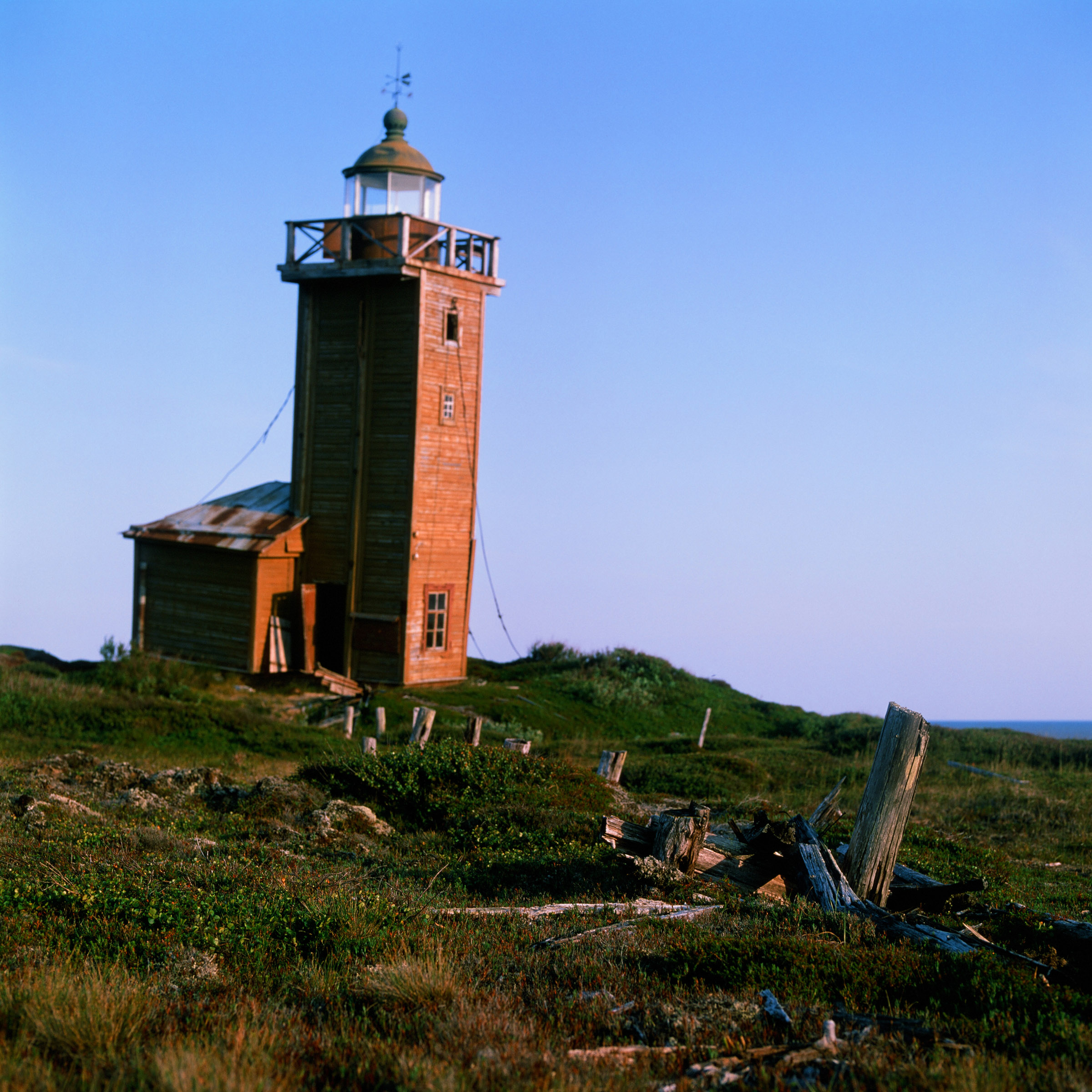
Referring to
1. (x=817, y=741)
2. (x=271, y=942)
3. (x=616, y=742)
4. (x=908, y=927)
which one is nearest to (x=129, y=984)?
(x=271, y=942)

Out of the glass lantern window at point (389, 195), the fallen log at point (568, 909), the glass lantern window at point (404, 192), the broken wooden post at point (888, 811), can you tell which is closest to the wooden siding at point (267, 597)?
the glass lantern window at point (389, 195)

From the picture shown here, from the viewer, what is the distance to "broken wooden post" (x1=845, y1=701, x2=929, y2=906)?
367 inches

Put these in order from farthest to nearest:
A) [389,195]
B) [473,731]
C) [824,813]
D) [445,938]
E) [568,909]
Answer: [389,195]
[473,731]
[824,813]
[568,909]
[445,938]

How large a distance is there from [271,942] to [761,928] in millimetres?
3576

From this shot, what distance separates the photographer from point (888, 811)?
9344 millimetres

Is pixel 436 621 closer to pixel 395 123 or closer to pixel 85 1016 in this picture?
pixel 395 123

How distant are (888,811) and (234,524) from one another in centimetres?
2215

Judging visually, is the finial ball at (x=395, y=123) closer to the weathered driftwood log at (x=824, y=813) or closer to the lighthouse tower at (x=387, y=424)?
the lighthouse tower at (x=387, y=424)

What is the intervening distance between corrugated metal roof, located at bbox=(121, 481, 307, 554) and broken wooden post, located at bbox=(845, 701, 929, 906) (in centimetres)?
1966

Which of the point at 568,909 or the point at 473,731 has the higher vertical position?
the point at 473,731

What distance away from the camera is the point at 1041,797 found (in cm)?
1720

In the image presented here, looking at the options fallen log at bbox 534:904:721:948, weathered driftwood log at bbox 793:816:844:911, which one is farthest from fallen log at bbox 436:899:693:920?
weathered driftwood log at bbox 793:816:844:911

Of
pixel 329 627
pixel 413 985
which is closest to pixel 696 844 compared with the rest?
pixel 413 985

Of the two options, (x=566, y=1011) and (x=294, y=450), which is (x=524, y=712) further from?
(x=566, y=1011)
